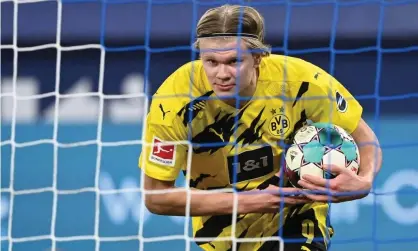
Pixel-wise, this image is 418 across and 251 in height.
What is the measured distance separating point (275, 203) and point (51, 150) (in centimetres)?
168

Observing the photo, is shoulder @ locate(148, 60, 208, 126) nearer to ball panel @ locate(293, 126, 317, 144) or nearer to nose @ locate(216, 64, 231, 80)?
nose @ locate(216, 64, 231, 80)

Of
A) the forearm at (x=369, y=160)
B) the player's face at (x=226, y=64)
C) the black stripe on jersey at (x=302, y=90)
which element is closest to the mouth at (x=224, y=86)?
the player's face at (x=226, y=64)

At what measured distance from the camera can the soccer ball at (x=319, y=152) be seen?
2787 mm

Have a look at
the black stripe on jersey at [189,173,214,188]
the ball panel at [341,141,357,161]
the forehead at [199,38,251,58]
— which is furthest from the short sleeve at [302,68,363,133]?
the black stripe on jersey at [189,173,214,188]

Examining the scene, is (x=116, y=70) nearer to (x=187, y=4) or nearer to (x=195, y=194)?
(x=187, y=4)

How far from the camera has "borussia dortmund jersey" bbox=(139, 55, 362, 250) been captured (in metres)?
2.85

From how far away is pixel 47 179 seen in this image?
427 cm

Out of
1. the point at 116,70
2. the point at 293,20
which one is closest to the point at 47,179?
the point at 116,70

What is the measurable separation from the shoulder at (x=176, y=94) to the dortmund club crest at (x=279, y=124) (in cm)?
22

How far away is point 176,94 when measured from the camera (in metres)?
2.86

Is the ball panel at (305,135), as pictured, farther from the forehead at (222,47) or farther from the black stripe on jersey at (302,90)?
the forehead at (222,47)

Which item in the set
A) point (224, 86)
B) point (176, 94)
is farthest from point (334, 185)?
point (176, 94)

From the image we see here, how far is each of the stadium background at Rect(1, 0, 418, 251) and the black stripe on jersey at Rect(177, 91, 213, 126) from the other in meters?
1.30

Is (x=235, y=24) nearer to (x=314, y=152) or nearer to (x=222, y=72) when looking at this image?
(x=222, y=72)
